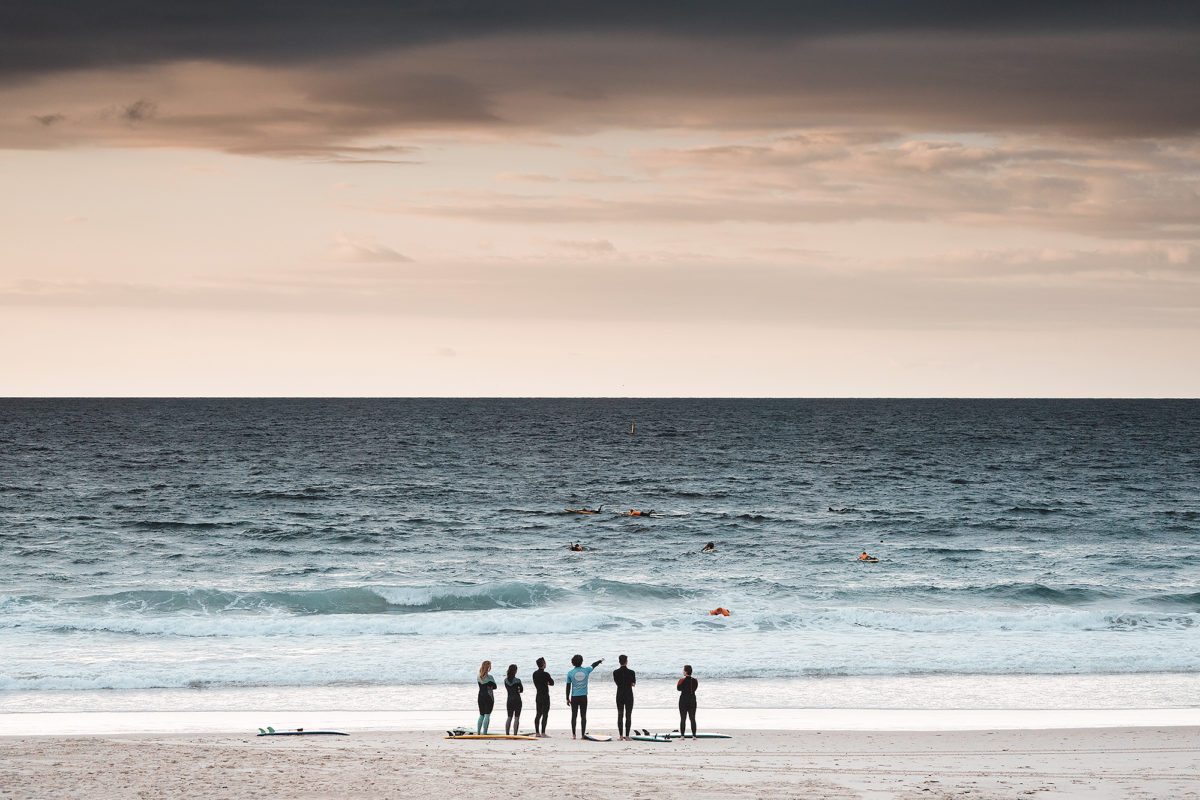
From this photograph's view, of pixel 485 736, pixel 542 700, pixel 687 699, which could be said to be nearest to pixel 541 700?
pixel 542 700

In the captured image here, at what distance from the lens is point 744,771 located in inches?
661

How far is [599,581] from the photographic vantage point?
1507 inches

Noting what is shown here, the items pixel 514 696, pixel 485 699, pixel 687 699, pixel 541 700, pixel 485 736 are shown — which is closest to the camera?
pixel 485 736

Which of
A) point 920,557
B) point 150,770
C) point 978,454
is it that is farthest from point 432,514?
point 978,454

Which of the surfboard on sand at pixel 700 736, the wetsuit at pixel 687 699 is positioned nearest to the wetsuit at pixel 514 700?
the surfboard on sand at pixel 700 736

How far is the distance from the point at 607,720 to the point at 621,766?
14.7ft

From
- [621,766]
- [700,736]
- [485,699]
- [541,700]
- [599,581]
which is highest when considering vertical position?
[599,581]

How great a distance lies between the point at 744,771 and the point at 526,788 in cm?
361

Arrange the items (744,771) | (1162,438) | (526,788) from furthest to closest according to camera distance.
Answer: (1162,438) < (744,771) < (526,788)

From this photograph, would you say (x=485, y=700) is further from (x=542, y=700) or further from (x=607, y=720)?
(x=607, y=720)

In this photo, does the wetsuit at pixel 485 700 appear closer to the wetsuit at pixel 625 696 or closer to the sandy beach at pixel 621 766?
the sandy beach at pixel 621 766

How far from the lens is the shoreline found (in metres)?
20.5

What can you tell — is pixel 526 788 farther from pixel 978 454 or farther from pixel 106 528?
pixel 978 454

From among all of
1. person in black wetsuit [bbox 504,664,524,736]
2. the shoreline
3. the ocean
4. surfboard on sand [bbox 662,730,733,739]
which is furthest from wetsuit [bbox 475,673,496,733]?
surfboard on sand [bbox 662,730,733,739]
